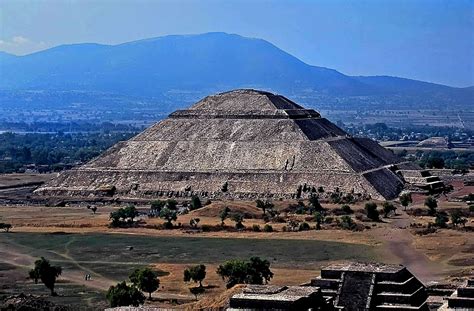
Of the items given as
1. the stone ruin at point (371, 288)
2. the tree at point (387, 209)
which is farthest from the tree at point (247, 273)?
the tree at point (387, 209)

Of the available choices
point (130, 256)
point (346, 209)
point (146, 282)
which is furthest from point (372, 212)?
point (146, 282)

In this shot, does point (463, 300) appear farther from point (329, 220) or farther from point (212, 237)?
point (329, 220)

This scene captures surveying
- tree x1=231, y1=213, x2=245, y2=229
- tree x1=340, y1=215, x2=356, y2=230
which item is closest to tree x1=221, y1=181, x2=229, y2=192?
tree x1=231, y1=213, x2=245, y2=229

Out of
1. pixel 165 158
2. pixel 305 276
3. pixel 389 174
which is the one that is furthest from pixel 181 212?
pixel 305 276

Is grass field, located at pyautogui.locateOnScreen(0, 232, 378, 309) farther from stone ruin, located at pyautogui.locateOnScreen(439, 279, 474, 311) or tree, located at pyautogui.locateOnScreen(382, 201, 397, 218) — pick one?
stone ruin, located at pyautogui.locateOnScreen(439, 279, 474, 311)

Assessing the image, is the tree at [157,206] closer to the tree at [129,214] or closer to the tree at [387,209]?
the tree at [129,214]

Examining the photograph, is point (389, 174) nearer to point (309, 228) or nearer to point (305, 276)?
point (309, 228)
